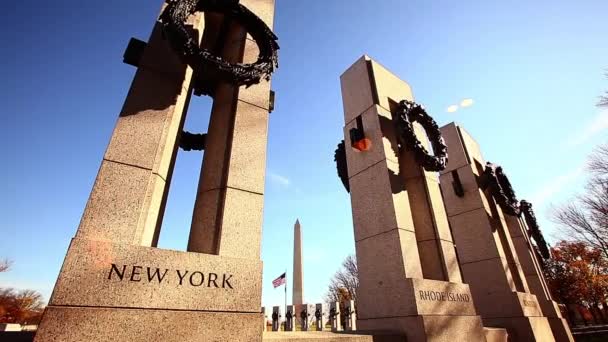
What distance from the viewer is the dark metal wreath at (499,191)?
1238cm

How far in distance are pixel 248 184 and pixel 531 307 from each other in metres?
10.9

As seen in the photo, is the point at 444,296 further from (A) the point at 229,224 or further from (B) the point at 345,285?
(B) the point at 345,285

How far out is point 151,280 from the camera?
3.30 m

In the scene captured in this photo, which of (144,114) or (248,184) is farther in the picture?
(248,184)

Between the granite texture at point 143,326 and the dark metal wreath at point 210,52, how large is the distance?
11.8 ft

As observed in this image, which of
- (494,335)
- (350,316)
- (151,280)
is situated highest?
(350,316)

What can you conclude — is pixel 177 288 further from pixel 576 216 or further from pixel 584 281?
pixel 584 281

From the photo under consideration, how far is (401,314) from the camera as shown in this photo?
19.3ft

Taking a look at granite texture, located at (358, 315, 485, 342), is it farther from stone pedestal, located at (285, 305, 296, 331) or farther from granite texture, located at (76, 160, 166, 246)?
stone pedestal, located at (285, 305, 296, 331)

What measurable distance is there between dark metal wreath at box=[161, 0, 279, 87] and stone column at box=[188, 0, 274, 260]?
467 millimetres

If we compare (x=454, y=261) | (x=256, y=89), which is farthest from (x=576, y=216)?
(x=256, y=89)

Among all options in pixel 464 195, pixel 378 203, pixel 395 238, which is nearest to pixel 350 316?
pixel 464 195

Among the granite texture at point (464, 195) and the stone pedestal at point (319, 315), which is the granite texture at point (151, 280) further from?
the stone pedestal at point (319, 315)

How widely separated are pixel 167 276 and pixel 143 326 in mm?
532
